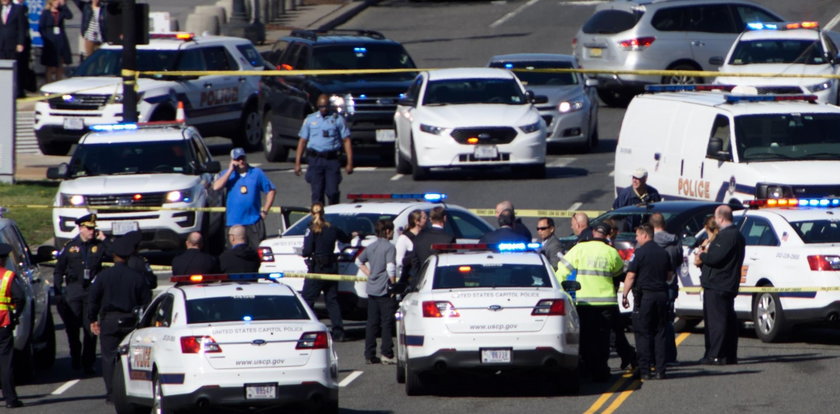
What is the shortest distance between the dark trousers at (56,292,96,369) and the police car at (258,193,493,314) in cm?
237

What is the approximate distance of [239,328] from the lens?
14.2 m

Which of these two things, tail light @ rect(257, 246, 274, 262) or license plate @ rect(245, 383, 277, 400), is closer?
license plate @ rect(245, 383, 277, 400)

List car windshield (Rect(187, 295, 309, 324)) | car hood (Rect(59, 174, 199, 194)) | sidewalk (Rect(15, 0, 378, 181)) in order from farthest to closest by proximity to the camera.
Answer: sidewalk (Rect(15, 0, 378, 181)), car hood (Rect(59, 174, 199, 194)), car windshield (Rect(187, 295, 309, 324))

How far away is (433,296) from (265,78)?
52.2 ft

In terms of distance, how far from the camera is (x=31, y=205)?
84.4 feet

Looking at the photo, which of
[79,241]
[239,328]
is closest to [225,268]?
[79,241]

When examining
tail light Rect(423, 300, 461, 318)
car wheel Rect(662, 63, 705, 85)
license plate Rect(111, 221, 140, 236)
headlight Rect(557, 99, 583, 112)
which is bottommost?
car wheel Rect(662, 63, 705, 85)

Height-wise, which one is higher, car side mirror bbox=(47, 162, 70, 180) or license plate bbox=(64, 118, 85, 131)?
car side mirror bbox=(47, 162, 70, 180)

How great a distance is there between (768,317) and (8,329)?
799 centimetres

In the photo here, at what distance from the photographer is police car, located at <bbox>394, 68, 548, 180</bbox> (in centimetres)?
2738

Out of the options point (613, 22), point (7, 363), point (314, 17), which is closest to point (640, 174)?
point (7, 363)

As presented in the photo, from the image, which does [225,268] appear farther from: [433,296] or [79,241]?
[433,296]

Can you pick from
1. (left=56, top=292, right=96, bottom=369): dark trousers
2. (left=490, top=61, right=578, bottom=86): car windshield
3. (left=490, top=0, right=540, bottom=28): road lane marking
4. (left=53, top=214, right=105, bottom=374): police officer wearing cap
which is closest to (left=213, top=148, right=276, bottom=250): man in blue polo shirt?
(left=53, top=214, right=105, bottom=374): police officer wearing cap

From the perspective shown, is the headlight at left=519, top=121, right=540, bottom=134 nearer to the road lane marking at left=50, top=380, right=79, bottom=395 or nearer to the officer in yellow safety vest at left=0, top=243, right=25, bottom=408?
the road lane marking at left=50, top=380, right=79, bottom=395
